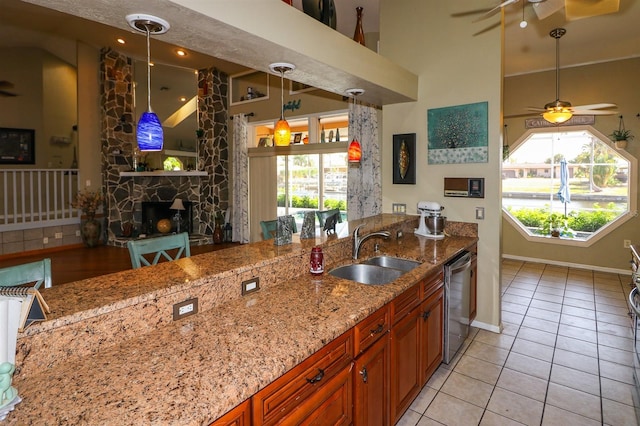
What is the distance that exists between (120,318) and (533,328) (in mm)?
3826

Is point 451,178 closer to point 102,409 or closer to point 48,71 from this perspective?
Answer: point 102,409

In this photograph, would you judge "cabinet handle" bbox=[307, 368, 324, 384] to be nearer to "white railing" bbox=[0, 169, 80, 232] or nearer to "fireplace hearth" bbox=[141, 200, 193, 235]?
"fireplace hearth" bbox=[141, 200, 193, 235]

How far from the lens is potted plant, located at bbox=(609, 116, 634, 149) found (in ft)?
17.2

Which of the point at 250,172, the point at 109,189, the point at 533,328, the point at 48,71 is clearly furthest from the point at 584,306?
the point at 48,71

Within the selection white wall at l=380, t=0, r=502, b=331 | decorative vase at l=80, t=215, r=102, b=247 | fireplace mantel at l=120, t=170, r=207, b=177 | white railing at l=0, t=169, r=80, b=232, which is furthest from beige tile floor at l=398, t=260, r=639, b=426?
white railing at l=0, t=169, r=80, b=232

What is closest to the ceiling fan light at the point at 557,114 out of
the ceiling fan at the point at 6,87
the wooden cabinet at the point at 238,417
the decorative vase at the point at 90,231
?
the wooden cabinet at the point at 238,417

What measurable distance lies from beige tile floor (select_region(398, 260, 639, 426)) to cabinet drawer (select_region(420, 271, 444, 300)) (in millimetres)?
771

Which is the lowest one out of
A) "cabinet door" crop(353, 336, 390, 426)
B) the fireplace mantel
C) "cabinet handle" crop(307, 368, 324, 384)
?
"cabinet door" crop(353, 336, 390, 426)

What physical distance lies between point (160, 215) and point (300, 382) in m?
7.51

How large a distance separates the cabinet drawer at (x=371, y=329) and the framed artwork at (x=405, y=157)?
2364mm

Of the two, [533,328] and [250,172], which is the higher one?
[250,172]

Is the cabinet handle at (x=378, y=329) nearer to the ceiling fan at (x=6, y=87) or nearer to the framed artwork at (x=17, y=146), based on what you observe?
the framed artwork at (x=17, y=146)

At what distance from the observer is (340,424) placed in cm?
151

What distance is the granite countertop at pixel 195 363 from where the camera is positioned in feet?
3.10
